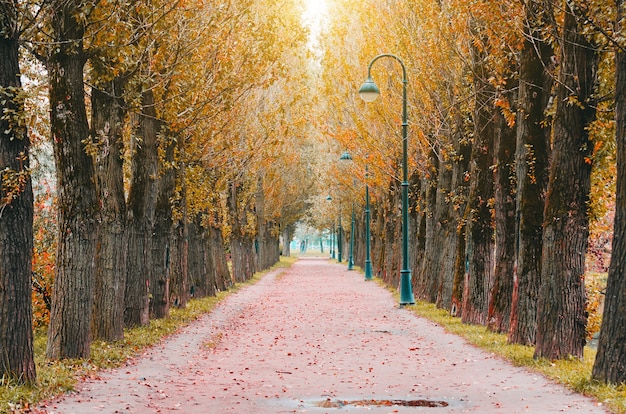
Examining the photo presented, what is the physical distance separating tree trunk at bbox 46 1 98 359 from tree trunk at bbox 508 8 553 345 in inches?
308

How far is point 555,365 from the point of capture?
563 inches

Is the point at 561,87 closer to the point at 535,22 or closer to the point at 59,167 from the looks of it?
the point at 535,22

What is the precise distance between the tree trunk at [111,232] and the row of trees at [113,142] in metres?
0.03

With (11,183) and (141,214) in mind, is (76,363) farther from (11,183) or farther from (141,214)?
(141,214)

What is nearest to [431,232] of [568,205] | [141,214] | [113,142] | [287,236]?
[141,214]

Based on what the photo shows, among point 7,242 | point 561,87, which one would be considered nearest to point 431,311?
point 561,87

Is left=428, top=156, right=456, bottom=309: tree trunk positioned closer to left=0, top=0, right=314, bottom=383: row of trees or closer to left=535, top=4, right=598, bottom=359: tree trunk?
left=0, top=0, right=314, bottom=383: row of trees

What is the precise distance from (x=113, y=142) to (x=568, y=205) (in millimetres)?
8388

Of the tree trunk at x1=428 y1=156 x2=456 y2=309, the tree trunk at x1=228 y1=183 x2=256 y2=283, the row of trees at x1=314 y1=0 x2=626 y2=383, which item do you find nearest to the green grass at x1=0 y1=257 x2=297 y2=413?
the row of trees at x1=314 y1=0 x2=626 y2=383

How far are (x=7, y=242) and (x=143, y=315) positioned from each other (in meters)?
10.2

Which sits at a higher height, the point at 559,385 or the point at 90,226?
the point at 90,226

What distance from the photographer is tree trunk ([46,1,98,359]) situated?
14000 millimetres

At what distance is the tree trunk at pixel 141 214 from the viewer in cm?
2048

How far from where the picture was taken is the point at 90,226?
1461cm
